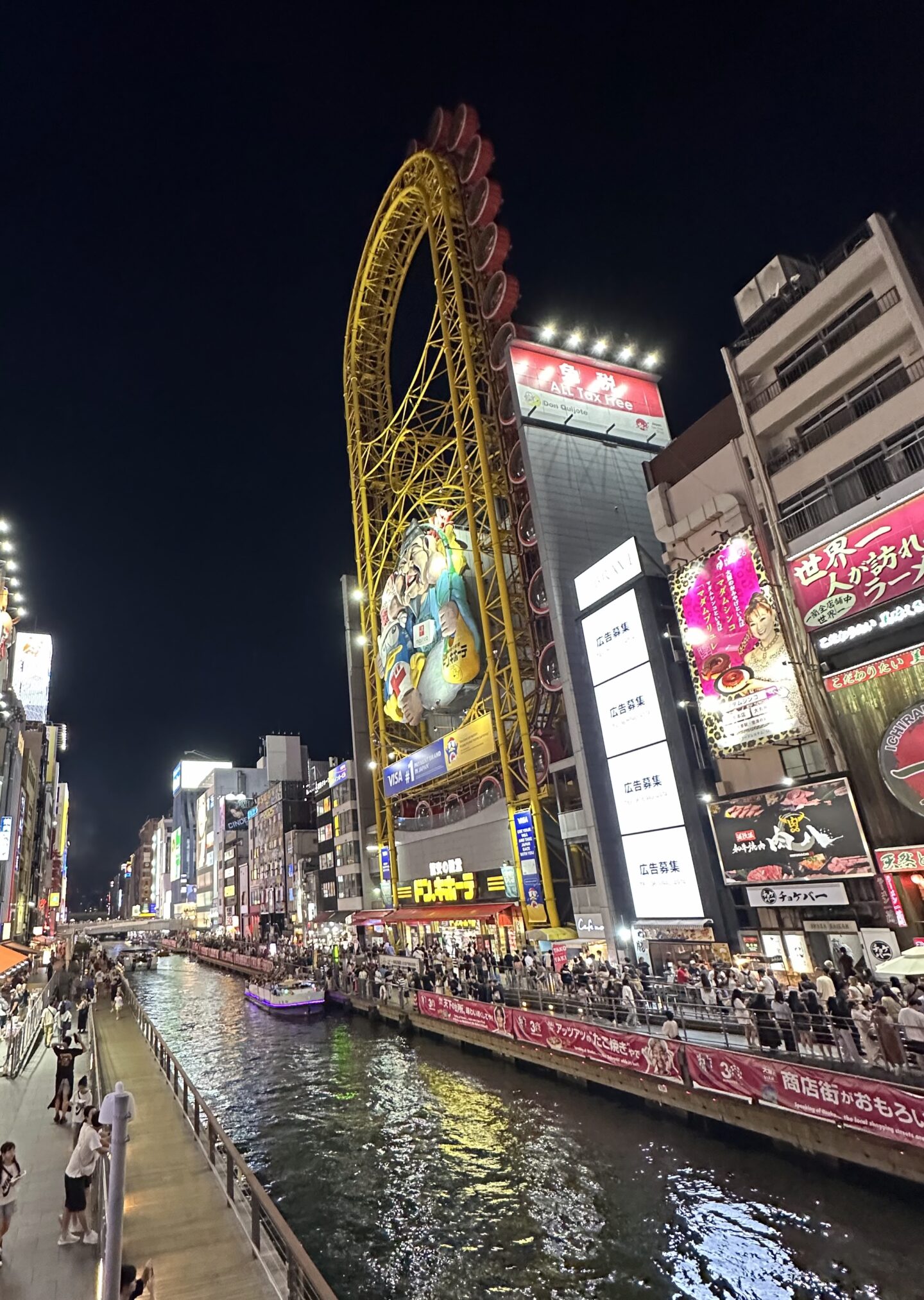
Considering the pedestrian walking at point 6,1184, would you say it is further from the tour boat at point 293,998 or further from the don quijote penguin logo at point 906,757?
the tour boat at point 293,998

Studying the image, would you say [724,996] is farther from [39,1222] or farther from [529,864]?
[529,864]

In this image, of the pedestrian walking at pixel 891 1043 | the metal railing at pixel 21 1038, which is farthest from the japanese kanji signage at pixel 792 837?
the metal railing at pixel 21 1038

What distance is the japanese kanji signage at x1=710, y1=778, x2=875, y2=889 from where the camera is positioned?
2400cm

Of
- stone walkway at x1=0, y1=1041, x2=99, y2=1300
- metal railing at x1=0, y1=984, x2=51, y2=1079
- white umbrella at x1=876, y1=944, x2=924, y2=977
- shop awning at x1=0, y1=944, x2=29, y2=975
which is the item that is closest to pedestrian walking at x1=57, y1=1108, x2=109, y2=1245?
stone walkway at x1=0, y1=1041, x2=99, y2=1300

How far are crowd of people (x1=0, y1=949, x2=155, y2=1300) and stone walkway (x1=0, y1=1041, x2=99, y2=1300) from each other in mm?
147

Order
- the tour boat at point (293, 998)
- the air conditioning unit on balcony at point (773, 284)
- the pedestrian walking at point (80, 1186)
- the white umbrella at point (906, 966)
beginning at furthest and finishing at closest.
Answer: the tour boat at point (293, 998)
the air conditioning unit on balcony at point (773, 284)
the white umbrella at point (906, 966)
the pedestrian walking at point (80, 1186)

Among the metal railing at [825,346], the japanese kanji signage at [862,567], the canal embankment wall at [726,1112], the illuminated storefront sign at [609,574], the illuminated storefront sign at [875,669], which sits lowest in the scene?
the canal embankment wall at [726,1112]

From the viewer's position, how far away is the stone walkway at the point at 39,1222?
9148mm

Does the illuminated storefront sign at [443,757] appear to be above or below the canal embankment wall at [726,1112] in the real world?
above

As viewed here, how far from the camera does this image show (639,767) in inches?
1366

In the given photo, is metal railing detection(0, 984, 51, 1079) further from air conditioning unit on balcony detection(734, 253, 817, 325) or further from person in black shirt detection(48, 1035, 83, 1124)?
air conditioning unit on balcony detection(734, 253, 817, 325)

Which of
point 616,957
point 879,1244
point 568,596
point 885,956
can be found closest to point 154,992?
point 616,957

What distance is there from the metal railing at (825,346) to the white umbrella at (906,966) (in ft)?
69.9

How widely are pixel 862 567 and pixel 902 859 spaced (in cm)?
972
